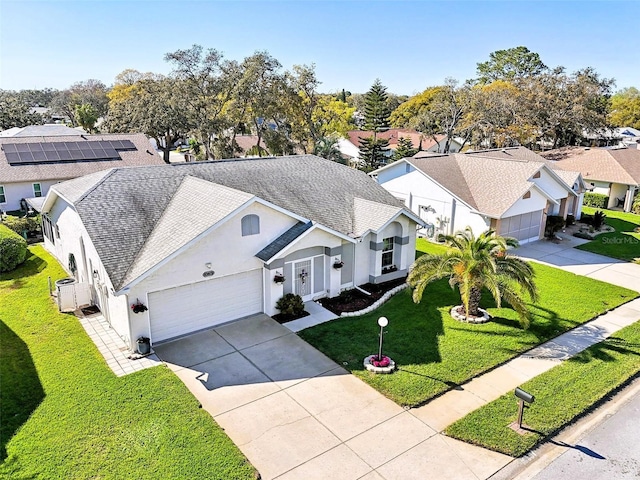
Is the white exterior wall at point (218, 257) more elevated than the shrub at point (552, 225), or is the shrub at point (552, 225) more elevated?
the white exterior wall at point (218, 257)

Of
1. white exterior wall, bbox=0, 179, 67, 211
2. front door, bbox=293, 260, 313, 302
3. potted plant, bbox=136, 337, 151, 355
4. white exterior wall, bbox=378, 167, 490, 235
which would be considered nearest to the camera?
potted plant, bbox=136, 337, 151, 355

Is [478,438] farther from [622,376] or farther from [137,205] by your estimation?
[137,205]

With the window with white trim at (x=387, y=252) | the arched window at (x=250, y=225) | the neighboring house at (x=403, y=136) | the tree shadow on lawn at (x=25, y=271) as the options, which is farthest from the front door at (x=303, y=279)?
the neighboring house at (x=403, y=136)

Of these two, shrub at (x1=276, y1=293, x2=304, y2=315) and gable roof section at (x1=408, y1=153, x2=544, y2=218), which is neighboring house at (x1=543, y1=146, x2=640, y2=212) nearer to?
gable roof section at (x1=408, y1=153, x2=544, y2=218)

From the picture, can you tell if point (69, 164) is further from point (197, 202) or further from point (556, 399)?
point (556, 399)

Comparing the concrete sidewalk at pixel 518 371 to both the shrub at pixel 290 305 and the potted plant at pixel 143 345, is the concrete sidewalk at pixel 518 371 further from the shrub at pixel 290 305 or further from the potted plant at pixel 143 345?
the potted plant at pixel 143 345

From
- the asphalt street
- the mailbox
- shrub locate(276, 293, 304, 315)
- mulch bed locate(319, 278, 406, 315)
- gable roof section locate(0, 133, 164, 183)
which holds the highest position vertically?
gable roof section locate(0, 133, 164, 183)

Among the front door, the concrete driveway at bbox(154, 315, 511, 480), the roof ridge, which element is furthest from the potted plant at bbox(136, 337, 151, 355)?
the roof ridge
